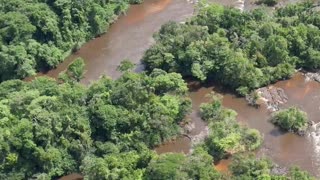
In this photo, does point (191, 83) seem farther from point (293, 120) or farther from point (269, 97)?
point (293, 120)

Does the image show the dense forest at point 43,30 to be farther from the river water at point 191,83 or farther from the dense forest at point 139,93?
the river water at point 191,83

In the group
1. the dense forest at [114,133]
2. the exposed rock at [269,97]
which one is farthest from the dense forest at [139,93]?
the exposed rock at [269,97]

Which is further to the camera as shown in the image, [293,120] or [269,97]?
[269,97]

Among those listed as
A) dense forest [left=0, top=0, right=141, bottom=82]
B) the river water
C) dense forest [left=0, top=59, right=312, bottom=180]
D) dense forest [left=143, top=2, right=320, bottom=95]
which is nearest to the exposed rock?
the river water

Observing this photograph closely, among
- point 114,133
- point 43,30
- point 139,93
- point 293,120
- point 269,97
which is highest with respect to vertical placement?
point 43,30

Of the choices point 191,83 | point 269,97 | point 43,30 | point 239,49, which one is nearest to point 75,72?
point 43,30

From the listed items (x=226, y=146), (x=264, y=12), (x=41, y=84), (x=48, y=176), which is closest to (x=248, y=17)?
(x=264, y=12)

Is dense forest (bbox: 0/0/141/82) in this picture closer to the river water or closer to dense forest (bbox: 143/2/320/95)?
the river water
